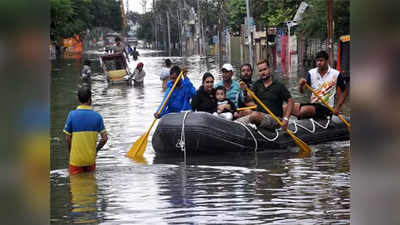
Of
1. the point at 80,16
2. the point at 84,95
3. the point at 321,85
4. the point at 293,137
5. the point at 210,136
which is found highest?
the point at 80,16

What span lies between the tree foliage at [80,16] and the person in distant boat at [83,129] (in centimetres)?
3586

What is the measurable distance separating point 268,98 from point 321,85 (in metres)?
1.16

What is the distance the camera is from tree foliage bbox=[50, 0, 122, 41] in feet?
200

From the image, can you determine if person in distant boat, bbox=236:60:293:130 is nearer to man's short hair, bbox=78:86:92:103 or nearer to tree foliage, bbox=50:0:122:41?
man's short hair, bbox=78:86:92:103

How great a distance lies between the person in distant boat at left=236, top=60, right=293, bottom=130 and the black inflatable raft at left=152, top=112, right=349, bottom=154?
0.70 feet

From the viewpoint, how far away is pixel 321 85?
41.1 feet

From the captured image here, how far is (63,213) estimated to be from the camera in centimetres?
725

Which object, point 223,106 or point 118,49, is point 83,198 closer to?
point 223,106

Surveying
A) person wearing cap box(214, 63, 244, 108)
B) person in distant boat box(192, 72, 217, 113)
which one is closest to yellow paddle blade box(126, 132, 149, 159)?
person in distant boat box(192, 72, 217, 113)

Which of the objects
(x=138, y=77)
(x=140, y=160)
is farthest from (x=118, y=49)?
(x=140, y=160)
